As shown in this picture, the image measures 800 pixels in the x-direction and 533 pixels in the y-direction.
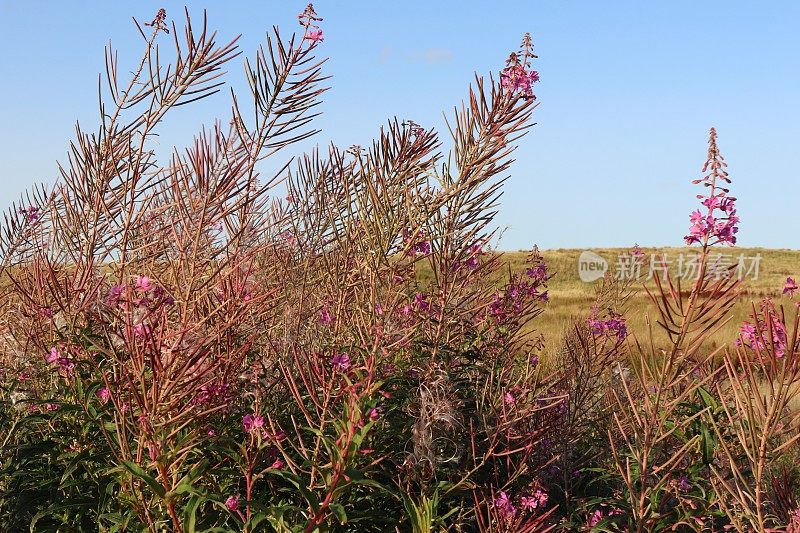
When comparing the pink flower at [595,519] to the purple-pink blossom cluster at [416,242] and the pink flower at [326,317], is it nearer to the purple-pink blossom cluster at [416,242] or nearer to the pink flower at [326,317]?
the purple-pink blossom cluster at [416,242]

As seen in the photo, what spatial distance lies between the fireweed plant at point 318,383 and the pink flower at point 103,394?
26 millimetres

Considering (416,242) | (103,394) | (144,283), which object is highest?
(416,242)

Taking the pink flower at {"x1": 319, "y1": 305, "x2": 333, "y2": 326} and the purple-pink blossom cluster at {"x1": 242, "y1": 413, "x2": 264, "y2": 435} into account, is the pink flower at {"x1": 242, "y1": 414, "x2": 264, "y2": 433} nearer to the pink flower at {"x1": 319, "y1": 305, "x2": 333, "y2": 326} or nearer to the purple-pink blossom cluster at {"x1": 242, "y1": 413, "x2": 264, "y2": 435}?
the purple-pink blossom cluster at {"x1": 242, "y1": 413, "x2": 264, "y2": 435}

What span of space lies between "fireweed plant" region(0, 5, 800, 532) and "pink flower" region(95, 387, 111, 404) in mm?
26

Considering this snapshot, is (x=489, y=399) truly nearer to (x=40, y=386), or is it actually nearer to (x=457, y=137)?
(x=457, y=137)

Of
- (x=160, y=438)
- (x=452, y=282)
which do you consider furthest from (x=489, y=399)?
(x=160, y=438)

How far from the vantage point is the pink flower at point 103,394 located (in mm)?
2457

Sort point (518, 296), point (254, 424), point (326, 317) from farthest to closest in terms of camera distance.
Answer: point (518, 296), point (326, 317), point (254, 424)

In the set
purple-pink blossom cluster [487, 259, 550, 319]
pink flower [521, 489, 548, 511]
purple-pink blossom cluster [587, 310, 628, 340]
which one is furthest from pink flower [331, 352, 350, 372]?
purple-pink blossom cluster [587, 310, 628, 340]

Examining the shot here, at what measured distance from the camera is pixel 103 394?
2477 millimetres

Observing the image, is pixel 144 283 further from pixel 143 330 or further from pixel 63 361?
pixel 63 361

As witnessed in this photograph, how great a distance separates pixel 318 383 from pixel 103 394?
731 millimetres

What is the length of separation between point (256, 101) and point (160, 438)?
4.26 feet

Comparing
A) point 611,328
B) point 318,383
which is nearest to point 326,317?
point 318,383
